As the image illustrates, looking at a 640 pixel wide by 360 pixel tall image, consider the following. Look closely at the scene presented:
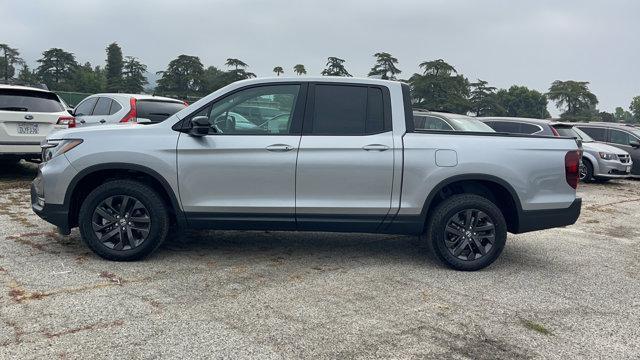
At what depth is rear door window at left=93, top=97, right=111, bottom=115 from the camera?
957 centimetres

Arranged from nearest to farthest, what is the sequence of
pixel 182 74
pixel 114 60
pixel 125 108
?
pixel 125 108
pixel 182 74
pixel 114 60

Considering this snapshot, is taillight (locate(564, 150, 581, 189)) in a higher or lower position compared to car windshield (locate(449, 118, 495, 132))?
lower

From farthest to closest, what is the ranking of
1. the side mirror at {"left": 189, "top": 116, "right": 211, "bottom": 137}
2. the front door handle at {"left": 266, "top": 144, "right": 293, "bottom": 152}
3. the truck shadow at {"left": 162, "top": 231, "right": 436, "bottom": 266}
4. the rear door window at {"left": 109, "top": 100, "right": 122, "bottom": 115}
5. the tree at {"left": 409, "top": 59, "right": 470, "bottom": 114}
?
the tree at {"left": 409, "top": 59, "right": 470, "bottom": 114} < the rear door window at {"left": 109, "top": 100, "right": 122, "bottom": 115} < the truck shadow at {"left": 162, "top": 231, "right": 436, "bottom": 266} < the front door handle at {"left": 266, "top": 144, "right": 293, "bottom": 152} < the side mirror at {"left": 189, "top": 116, "right": 211, "bottom": 137}

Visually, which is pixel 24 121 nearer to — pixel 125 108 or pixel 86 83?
pixel 125 108

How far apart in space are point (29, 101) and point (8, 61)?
254 ft

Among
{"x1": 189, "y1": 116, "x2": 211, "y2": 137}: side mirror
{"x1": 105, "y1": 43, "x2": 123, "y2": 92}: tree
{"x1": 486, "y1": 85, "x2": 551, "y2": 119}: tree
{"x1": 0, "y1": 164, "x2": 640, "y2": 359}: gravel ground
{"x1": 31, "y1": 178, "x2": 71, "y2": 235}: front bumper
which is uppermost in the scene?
{"x1": 105, "y1": 43, "x2": 123, "y2": 92}: tree

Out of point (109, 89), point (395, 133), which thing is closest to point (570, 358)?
point (395, 133)

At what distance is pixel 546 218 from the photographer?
16.1 ft

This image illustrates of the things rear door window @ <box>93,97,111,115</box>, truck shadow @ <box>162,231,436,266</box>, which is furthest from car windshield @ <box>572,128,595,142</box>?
rear door window @ <box>93,97,111,115</box>

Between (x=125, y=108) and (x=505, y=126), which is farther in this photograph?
(x=505, y=126)

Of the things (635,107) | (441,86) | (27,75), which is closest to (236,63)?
(441,86)

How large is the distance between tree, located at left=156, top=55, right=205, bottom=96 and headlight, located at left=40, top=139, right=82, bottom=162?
44155 mm

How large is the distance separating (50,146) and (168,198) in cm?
127

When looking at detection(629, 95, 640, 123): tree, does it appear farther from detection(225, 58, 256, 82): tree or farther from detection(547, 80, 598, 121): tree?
detection(225, 58, 256, 82): tree
